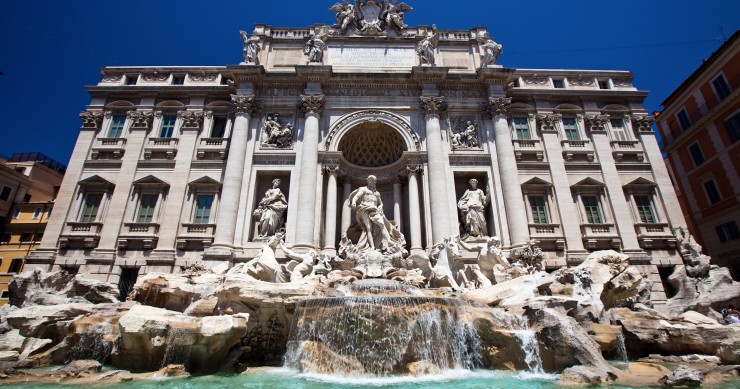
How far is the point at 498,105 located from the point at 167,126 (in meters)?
19.2

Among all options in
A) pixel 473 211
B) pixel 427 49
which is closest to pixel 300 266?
pixel 473 211

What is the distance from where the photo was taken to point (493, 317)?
363 inches

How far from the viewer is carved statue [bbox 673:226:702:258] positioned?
17406 mm

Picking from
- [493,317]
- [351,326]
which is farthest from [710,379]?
[351,326]

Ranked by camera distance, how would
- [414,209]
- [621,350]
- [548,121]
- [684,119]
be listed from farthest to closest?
[684,119]
[548,121]
[414,209]
[621,350]

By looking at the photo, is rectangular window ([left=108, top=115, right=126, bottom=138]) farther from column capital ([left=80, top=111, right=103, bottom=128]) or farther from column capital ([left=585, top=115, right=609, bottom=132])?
column capital ([left=585, top=115, right=609, bottom=132])

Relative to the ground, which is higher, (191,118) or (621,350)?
(191,118)

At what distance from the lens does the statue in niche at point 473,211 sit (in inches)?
707

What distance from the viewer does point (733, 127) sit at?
2181 cm

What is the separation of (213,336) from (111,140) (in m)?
17.5

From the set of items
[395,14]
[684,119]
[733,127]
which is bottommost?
[733,127]

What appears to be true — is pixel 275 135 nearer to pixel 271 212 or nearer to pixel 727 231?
pixel 271 212

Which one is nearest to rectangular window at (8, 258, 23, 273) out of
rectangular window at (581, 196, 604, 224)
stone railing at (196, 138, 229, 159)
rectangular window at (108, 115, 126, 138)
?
rectangular window at (108, 115, 126, 138)

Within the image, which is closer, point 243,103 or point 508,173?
point 508,173
